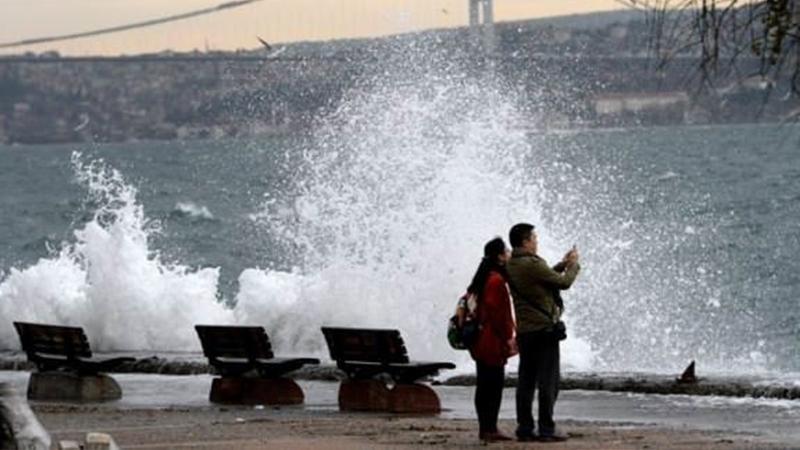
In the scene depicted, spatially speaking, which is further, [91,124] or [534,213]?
[91,124]

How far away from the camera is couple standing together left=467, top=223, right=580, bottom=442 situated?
47.7 feet

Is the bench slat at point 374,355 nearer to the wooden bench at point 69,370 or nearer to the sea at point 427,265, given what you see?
the wooden bench at point 69,370

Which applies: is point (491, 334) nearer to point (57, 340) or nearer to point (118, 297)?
point (57, 340)

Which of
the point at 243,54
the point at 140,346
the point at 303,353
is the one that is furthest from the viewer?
the point at 243,54

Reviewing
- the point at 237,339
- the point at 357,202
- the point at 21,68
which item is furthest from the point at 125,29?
the point at 237,339

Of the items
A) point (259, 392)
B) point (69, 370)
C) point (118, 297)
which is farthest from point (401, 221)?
point (259, 392)

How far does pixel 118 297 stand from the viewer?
27.6 meters

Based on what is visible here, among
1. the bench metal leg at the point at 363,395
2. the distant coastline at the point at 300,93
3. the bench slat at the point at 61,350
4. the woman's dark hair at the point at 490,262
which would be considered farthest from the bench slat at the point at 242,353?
the distant coastline at the point at 300,93

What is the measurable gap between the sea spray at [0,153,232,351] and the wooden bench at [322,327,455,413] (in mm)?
8677

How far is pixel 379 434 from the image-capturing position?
1551cm

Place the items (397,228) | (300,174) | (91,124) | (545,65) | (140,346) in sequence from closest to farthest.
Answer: (140,346)
(397,228)
(300,174)
(545,65)
(91,124)

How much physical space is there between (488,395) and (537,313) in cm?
71

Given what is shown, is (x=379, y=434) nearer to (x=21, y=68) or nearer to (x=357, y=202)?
(x=357, y=202)

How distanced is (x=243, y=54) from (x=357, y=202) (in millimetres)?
68913
